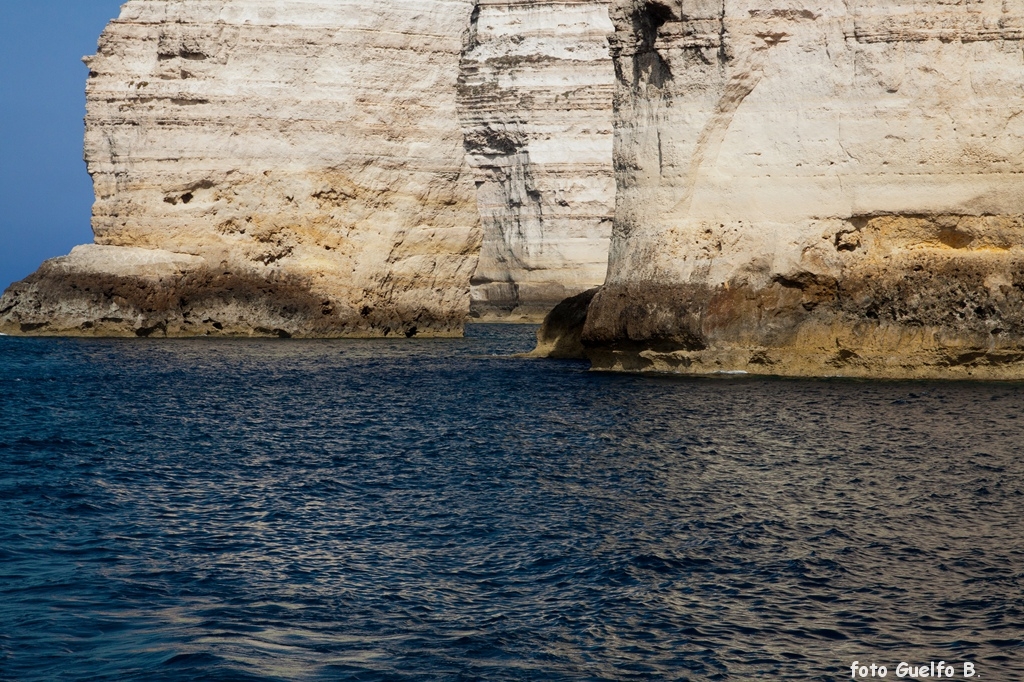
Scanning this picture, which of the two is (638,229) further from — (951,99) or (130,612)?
(130,612)

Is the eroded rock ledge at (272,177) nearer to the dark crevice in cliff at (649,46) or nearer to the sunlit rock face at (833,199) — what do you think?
the dark crevice in cliff at (649,46)

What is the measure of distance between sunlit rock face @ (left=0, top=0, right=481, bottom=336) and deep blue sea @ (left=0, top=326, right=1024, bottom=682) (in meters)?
12.0

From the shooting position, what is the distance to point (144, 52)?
29.3 meters

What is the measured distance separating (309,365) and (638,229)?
230 inches

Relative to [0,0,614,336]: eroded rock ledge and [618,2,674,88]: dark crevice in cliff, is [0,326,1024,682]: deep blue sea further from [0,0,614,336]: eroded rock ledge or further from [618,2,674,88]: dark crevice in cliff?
[0,0,614,336]: eroded rock ledge

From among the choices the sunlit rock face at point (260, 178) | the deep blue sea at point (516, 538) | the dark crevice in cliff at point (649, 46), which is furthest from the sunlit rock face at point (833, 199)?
the sunlit rock face at point (260, 178)

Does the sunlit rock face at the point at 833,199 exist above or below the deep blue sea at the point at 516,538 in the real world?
above

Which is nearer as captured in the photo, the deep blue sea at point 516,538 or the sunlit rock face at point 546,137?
the deep blue sea at point 516,538

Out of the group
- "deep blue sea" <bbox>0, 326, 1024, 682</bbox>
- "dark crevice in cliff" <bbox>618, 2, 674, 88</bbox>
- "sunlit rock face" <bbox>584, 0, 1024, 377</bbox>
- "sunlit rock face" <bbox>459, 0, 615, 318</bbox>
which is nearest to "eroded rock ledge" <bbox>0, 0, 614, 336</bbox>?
"dark crevice in cliff" <bbox>618, 2, 674, 88</bbox>

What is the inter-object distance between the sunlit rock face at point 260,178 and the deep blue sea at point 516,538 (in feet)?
39.5

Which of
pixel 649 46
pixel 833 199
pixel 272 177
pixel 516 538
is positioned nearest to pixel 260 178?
pixel 272 177

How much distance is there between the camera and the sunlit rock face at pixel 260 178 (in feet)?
90.9

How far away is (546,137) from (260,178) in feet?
51.9

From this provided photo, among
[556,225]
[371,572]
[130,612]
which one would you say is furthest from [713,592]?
[556,225]
